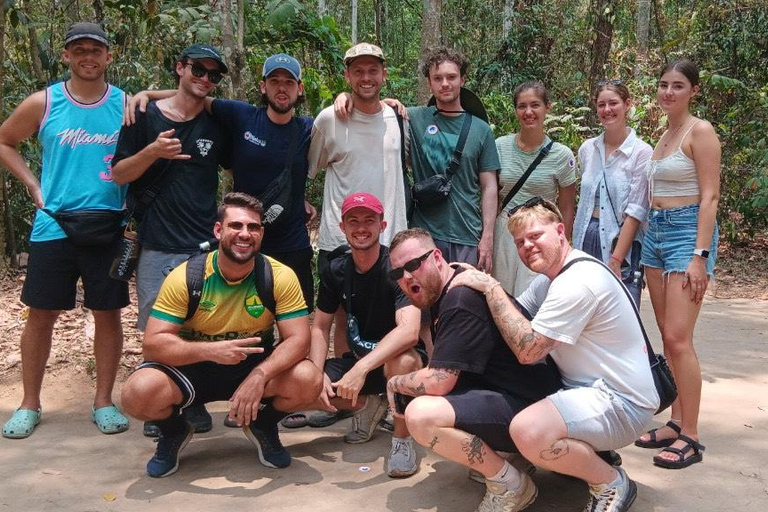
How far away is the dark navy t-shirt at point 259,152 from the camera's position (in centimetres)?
427

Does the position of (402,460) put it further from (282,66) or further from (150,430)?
(282,66)

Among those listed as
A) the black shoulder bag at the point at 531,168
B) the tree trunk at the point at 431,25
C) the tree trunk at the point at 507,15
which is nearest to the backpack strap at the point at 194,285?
the black shoulder bag at the point at 531,168

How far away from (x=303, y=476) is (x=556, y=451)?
1391 mm

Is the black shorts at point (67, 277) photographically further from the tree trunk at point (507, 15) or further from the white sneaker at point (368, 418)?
the tree trunk at point (507, 15)

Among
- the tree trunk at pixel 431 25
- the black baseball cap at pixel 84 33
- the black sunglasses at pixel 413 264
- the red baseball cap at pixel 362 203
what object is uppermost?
the tree trunk at pixel 431 25

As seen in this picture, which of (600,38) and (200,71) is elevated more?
(600,38)

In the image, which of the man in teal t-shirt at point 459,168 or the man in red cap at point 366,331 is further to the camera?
the man in teal t-shirt at point 459,168

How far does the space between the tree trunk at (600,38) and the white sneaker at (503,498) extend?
9.31 meters

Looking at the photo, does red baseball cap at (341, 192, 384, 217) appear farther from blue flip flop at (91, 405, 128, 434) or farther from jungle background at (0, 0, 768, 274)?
jungle background at (0, 0, 768, 274)

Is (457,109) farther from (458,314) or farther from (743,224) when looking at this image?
(743,224)

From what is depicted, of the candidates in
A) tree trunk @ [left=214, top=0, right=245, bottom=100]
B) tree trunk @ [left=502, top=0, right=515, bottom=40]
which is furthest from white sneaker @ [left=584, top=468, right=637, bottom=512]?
tree trunk @ [left=502, top=0, right=515, bottom=40]

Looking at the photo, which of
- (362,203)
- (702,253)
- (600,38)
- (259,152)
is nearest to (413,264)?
(362,203)

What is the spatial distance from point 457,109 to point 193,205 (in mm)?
1682

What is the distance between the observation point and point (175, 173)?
4.21 meters
